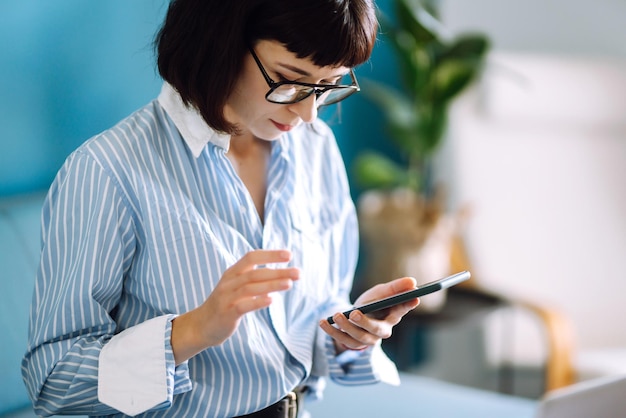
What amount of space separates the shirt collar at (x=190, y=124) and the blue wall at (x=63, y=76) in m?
0.26

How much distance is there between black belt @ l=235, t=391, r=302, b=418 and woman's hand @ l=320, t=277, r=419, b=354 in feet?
0.43

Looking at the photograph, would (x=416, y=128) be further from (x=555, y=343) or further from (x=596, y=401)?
(x=596, y=401)

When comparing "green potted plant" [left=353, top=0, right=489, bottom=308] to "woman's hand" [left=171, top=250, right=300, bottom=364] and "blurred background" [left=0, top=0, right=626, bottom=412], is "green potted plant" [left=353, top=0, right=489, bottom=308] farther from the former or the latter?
"woman's hand" [left=171, top=250, right=300, bottom=364]

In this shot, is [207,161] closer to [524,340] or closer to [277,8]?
[277,8]

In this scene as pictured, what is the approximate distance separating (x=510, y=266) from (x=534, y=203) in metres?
0.22

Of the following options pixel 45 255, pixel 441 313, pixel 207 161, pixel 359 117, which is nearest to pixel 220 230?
pixel 207 161

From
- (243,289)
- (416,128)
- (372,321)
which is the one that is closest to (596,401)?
(372,321)

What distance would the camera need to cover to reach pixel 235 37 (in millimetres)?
1098

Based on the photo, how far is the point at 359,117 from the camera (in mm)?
2803

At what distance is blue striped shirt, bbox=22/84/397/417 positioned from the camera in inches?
41.9

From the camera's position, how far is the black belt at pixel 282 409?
1202 mm

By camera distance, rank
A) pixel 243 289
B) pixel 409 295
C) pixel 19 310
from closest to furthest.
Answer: pixel 243 289, pixel 409 295, pixel 19 310

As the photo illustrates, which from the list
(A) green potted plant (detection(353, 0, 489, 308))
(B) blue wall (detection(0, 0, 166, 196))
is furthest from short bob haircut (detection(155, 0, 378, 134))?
(A) green potted plant (detection(353, 0, 489, 308))

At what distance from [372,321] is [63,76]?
28.5 inches
